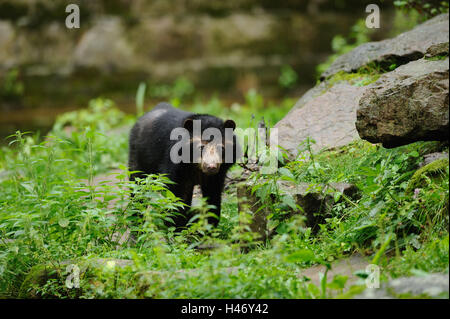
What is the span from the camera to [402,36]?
20.7 feet

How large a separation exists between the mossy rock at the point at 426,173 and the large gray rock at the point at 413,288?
3.24 ft

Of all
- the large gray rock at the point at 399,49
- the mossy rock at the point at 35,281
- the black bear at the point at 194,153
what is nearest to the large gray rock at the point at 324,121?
the large gray rock at the point at 399,49

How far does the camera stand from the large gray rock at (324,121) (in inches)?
208

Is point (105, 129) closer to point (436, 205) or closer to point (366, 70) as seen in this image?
point (366, 70)

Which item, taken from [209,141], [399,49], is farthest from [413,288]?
[399,49]

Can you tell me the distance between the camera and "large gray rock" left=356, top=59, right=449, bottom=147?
329cm

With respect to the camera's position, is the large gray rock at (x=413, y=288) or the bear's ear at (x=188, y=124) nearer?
the large gray rock at (x=413, y=288)

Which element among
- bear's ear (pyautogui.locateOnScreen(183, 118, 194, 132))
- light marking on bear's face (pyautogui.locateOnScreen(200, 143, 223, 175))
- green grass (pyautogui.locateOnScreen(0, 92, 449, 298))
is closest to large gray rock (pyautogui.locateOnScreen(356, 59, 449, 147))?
green grass (pyautogui.locateOnScreen(0, 92, 449, 298))

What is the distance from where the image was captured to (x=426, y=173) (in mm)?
3547

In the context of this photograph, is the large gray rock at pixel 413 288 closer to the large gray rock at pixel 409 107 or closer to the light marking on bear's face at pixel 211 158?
the large gray rock at pixel 409 107

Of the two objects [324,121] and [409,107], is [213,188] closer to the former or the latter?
[324,121]

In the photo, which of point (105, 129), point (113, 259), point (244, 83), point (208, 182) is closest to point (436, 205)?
point (113, 259)

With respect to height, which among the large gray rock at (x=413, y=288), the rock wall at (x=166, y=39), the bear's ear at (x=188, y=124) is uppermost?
the rock wall at (x=166, y=39)
